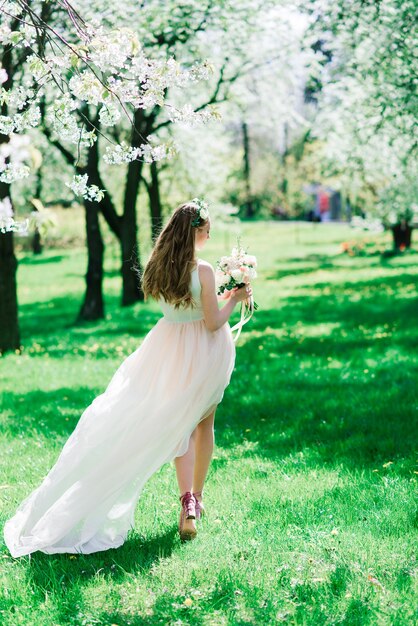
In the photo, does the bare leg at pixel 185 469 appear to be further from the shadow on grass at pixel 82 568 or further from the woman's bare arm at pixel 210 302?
the woman's bare arm at pixel 210 302

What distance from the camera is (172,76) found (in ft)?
16.9

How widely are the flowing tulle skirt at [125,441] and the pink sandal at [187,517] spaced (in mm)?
276

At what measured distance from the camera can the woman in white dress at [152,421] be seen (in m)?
4.72

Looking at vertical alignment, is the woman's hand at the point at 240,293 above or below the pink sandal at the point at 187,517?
above

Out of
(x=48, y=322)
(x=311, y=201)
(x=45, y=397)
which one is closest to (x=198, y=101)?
(x=48, y=322)

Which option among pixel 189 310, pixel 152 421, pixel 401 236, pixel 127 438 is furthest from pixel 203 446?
pixel 401 236

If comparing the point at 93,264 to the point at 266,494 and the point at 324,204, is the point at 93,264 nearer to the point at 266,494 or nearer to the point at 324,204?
the point at 266,494

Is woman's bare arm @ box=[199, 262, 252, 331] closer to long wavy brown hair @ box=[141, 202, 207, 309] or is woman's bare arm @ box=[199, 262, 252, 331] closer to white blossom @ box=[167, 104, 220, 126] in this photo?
long wavy brown hair @ box=[141, 202, 207, 309]

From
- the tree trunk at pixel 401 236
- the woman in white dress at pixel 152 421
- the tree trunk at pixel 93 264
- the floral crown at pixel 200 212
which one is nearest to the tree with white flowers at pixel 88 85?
the floral crown at pixel 200 212

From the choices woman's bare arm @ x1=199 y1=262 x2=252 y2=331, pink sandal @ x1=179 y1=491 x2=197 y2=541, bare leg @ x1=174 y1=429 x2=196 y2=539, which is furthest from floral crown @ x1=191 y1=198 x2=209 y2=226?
pink sandal @ x1=179 y1=491 x2=197 y2=541

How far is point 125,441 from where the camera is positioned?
4.88 metres

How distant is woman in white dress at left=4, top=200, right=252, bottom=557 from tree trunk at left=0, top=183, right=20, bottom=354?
7.79m

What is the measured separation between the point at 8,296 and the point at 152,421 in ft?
27.9

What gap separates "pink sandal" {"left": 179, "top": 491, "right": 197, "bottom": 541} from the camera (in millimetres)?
4828
